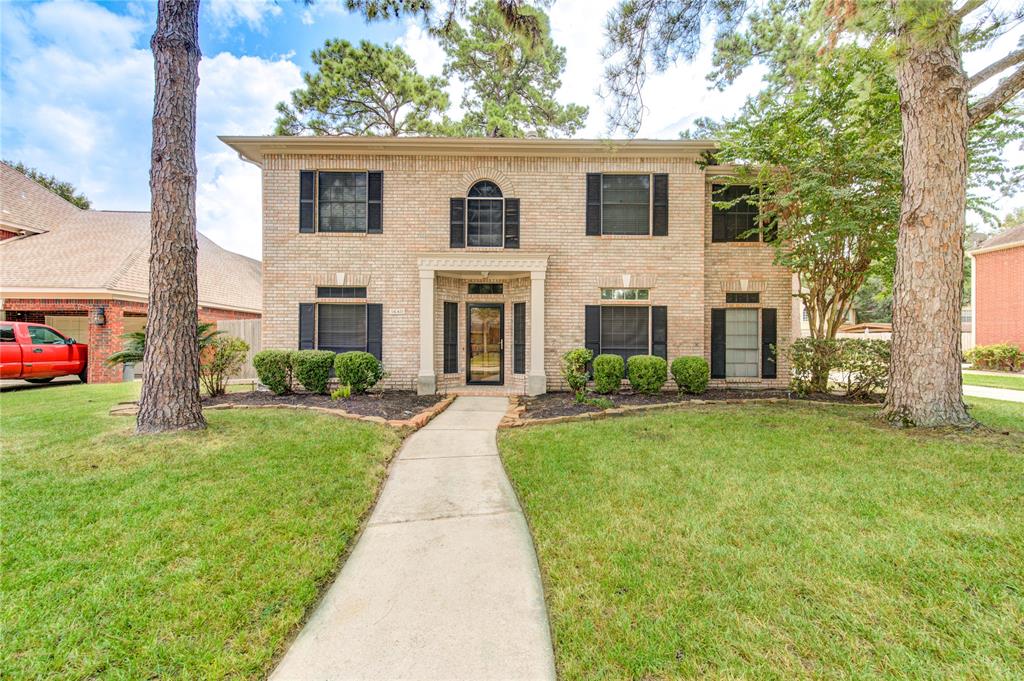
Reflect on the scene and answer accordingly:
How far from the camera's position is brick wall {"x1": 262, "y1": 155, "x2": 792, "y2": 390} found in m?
8.67

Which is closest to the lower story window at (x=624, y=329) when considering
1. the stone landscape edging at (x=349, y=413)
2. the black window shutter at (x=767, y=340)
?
the black window shutter at (x=767, y=340)

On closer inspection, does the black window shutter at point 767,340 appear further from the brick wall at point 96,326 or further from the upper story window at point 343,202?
the brick wall at point 96,326

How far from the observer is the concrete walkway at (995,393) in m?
8.29

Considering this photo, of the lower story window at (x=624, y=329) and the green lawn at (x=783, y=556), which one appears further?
the lower story window at (x=624, y=329)

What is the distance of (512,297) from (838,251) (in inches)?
249

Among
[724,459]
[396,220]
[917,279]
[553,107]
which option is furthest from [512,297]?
[553,107]

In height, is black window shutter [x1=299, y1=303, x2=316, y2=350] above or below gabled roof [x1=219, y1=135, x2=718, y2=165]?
below

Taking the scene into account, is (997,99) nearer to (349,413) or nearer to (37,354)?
(349,413)

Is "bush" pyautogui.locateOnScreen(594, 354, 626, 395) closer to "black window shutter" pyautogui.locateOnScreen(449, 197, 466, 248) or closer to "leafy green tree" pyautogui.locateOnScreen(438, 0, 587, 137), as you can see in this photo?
"black window shutter" pyautogui.locateOnScreen(449, 197, 466, 248)

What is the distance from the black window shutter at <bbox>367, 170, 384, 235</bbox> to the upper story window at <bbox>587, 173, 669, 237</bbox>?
175 inches

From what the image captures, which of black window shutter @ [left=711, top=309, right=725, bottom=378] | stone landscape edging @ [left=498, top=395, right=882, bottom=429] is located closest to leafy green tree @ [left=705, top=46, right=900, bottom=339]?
black window shutter @ [left=711, top=309, right=725, bottom=378]

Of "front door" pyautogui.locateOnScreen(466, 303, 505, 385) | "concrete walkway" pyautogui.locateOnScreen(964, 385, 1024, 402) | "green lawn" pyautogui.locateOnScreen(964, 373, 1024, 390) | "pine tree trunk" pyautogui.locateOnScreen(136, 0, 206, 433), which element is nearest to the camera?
"pine tree trunk" pyautogui.locateOnScreen(136, 0, 206, 433)

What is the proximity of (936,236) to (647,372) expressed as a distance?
4.27 m

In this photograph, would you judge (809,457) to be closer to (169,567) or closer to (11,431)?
(169,567)
